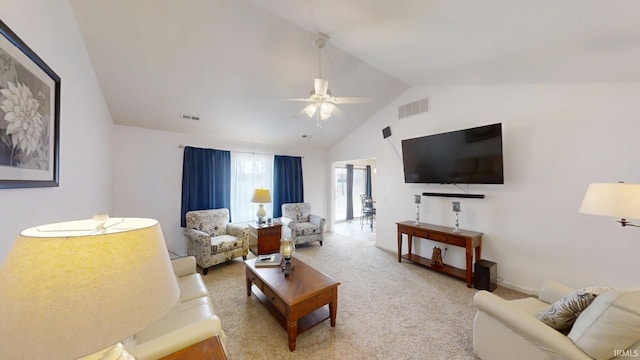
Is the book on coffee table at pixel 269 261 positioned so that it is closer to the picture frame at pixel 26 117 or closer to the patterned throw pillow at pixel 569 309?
the picture frame at pixel 26 117

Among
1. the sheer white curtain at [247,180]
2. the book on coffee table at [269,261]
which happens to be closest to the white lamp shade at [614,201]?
the book on coffee table at [269,261]

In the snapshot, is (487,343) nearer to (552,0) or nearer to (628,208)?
(628,208)

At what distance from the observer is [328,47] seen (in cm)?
281

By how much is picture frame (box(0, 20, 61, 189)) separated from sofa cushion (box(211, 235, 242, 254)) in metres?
2.17

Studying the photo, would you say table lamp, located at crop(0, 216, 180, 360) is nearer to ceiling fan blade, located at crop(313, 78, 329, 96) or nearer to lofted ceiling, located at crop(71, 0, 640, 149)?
ceiling fan blade, located at crop(313, 78, 329, 96)

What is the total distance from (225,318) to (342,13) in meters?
3.17

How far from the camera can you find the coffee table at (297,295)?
197 cm

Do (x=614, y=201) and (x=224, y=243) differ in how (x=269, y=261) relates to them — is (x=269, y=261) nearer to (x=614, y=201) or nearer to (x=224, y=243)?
(x=224, y=243)

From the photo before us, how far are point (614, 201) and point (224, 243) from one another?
13.5ft

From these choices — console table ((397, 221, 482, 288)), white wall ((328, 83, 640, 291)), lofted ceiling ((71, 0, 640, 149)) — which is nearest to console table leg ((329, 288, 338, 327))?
console table ((397, 221, 482, 288))

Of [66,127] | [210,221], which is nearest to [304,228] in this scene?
[210,221]

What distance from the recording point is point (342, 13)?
6.73 ft

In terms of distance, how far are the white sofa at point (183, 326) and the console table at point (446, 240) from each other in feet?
9.79

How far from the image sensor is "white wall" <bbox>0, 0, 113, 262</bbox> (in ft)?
4.06
